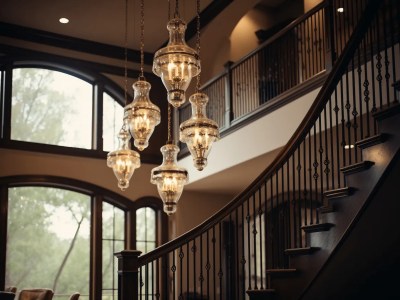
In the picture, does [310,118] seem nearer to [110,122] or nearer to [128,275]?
[128,275]

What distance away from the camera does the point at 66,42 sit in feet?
36.4

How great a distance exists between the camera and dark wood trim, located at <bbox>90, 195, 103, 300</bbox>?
34.5ft

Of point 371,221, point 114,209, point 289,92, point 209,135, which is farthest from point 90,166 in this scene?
point 371,221

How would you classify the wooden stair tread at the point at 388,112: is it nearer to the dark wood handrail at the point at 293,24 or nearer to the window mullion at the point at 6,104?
the dark wood handrail at the point at 293,24

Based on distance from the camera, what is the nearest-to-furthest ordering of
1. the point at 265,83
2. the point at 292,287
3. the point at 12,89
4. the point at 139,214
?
the point at 292,287 < the point at 265,83 < the point at 12,89 < the point at 139,214

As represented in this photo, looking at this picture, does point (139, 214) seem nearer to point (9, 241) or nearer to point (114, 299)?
point (114, 299)

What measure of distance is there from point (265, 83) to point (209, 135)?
383 cm

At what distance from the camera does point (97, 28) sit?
10.9 metres

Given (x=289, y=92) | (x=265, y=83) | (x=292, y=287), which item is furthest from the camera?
(x=265, y=83)

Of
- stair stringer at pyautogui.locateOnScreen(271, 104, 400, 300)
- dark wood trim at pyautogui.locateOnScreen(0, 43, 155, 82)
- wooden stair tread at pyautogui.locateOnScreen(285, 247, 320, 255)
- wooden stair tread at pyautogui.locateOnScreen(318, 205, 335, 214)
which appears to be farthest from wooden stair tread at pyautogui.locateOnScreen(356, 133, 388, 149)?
dark wood trim at pyautogui.locateOnScreen(0, 43, 155, 82)

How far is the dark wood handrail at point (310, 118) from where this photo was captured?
4977mm

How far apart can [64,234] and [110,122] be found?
2253mm

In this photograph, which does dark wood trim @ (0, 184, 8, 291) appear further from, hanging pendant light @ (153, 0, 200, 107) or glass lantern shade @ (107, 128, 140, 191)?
hanging pendant light @ (153, 0, 200, 107)

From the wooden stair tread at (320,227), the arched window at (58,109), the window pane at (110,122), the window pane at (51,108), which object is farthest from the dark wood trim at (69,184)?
the wooden stair tread at (320,227)
